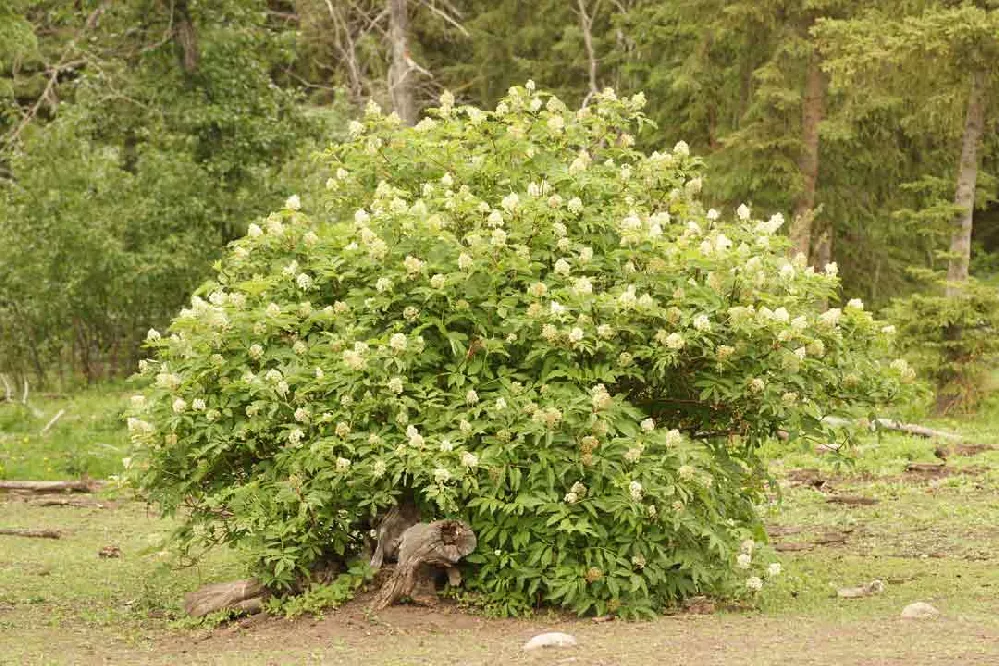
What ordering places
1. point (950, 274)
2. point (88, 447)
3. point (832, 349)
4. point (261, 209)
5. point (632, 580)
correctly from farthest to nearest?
point (261, 209)
point (950, 274)
point (88, 447)
point (832, 349)
point (632, 580)

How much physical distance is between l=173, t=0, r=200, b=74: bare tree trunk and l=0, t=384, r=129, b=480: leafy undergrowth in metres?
5.49

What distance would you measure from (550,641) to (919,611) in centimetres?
199

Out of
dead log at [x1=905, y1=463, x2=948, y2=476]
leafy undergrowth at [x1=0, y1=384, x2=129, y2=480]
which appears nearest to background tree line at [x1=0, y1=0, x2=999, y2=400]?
leafy undergrowth at [x1=0, y1=384, x2=129, y2=480]

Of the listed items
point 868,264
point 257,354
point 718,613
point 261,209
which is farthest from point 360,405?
point 868,264

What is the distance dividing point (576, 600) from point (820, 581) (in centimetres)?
195

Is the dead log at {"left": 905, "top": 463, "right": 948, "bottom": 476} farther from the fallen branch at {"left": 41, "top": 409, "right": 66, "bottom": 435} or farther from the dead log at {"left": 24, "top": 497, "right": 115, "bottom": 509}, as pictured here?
the fallen branch at {"left": 41, "top": 409, "right": 66, "bottom": 435}

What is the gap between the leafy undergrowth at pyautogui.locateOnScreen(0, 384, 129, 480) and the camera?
13469 millimetres

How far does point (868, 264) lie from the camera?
24.2 m

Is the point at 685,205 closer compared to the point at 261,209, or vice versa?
the point at 685,205

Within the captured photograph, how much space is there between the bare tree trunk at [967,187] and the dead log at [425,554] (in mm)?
9733

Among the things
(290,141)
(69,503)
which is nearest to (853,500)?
(69,503)

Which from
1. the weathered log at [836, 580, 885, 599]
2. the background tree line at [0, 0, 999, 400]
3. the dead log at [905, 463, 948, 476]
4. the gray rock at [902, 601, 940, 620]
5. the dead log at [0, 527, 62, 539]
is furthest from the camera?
the background tree line at [0, 0, 999, 400]

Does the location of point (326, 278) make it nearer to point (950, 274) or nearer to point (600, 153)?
point (600, 153)

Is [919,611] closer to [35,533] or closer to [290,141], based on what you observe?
[35,533]
